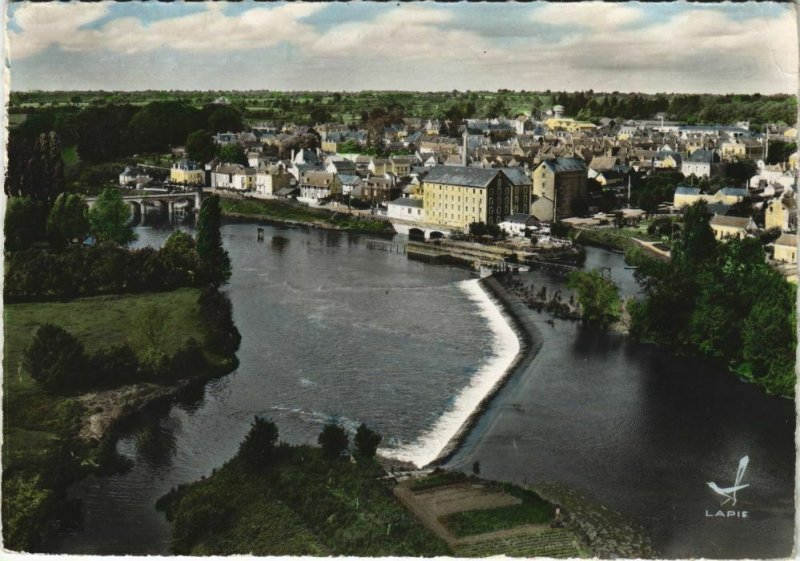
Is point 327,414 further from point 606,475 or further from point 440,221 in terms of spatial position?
point 440,221

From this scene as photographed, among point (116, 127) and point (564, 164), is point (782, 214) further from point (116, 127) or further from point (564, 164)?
point (116, 127)

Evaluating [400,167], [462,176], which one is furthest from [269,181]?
[462,176]

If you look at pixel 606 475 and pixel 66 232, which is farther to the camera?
pixel 66 232

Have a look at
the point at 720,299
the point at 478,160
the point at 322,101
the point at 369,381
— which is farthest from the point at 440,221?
the point at 322,101

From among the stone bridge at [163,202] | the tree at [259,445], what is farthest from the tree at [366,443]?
the stone bridge at [163,202]

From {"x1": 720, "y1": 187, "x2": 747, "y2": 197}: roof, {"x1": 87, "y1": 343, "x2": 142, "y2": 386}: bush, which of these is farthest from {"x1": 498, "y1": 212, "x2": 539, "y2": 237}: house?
{"x1": 87, "y1": 343, "x2": 142, "y2": 386}: bush

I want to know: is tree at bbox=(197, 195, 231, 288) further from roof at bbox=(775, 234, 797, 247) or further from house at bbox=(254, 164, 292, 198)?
house at bbox=(254, 164, 292, 198)
